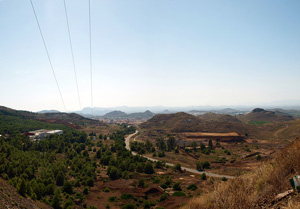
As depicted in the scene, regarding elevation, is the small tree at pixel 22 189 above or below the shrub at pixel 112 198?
above

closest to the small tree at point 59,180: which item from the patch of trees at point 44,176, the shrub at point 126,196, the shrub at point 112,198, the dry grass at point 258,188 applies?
the patch of trees at point 44,176

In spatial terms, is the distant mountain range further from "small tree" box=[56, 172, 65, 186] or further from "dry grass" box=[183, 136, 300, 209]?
"dry grass" box=[183, 136, 300, 209]

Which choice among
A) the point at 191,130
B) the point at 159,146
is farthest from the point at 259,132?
the point at 159,146

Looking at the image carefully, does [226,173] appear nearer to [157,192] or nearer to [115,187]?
[157,192]

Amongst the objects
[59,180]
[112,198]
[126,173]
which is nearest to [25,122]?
[59,180]

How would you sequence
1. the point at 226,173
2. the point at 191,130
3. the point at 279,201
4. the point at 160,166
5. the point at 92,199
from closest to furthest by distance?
the point at 279,201 < the point at 92,199 < the point at 226,173 < the point at 160,166 < the point at 191,130

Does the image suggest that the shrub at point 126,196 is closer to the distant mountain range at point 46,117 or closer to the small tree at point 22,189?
the small tree at point 22,189

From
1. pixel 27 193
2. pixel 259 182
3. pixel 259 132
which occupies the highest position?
pixel 259 182

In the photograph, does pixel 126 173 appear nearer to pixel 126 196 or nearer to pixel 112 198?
pixel 126 196
